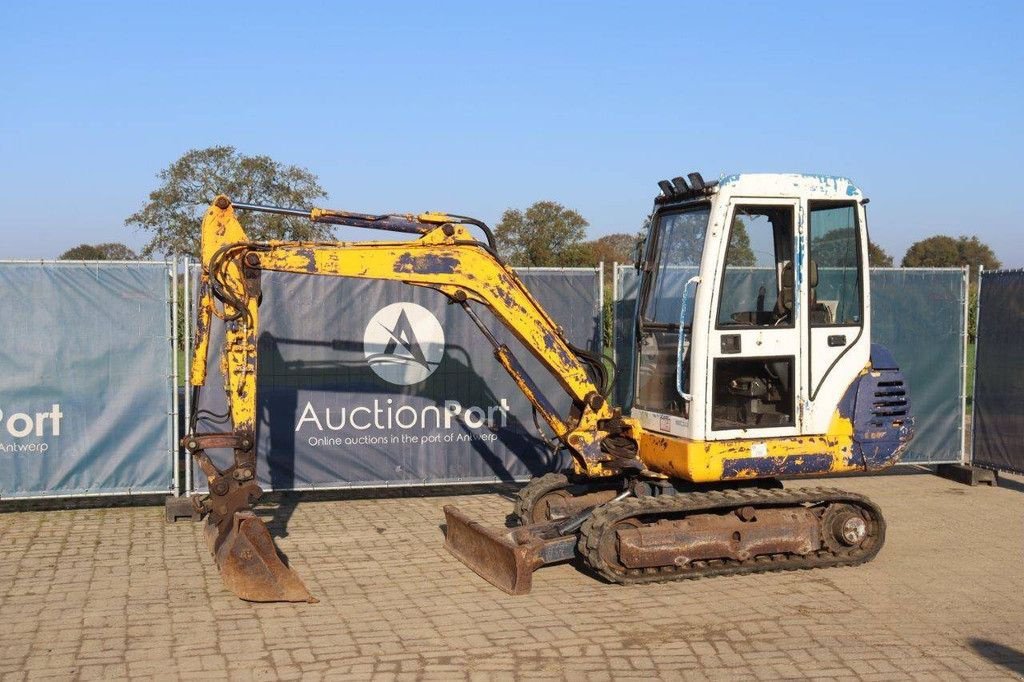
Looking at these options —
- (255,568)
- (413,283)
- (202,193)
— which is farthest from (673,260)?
(202,193)

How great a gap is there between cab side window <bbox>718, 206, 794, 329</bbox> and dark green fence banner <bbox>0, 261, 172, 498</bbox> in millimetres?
5699

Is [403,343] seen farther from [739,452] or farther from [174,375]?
[739,452]

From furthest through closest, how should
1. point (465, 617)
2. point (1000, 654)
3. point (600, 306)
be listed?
point (600, 306), point (465, 617), point (1000, 654)

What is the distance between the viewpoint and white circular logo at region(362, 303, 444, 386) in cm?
1148

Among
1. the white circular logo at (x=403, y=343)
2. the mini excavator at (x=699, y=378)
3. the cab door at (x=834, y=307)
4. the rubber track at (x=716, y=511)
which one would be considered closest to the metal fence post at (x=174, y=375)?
the white circular logo at (x=403, y=343)

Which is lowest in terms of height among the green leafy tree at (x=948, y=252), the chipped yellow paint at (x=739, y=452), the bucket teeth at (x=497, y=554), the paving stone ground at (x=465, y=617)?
the paving stone ground at (x=465, y=617)

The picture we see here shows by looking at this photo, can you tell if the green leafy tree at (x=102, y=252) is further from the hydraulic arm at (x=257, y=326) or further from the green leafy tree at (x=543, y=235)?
the hydraulic arm at (x=257, y=326)

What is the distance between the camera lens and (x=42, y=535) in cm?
990

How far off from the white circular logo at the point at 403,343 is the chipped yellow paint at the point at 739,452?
3425mm

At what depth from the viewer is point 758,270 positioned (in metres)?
8.75

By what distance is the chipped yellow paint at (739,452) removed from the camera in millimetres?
8367

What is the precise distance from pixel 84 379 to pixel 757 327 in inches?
260

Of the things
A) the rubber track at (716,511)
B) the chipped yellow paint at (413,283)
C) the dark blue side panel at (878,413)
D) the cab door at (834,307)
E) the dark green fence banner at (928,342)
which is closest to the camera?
the chipped yellow paint at (413,283)

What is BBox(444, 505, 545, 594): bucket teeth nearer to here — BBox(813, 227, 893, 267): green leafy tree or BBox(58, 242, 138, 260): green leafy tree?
BBox(813, 227, 893, 267): green leafy tree
